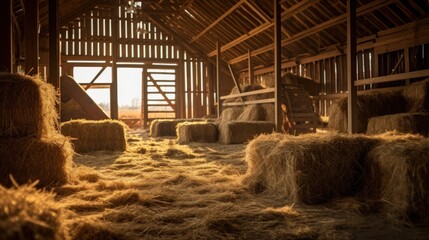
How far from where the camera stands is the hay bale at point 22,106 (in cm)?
339

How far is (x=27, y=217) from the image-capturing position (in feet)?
4.04

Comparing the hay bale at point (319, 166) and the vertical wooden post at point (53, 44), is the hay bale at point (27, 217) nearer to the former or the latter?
the hay bale at point (319, 166)

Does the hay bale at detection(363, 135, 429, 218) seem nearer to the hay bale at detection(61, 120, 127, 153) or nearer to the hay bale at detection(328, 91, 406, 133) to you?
the hay bale at detection(328, 91, 406, 133)

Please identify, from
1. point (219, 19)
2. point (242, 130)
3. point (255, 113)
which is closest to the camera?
point (242, 130)

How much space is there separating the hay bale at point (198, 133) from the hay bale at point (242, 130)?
2.03 ft

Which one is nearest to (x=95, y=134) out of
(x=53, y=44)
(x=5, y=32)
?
(x=53, y=44)

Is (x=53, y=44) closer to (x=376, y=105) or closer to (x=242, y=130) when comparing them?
(x=242, y=130)

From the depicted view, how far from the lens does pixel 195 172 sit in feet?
15.1

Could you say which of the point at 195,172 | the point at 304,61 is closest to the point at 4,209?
the point at 195,172

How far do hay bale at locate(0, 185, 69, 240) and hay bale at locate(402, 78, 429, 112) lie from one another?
6.72 meters

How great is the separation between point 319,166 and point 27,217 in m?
2.29

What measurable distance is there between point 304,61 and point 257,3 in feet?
10.1

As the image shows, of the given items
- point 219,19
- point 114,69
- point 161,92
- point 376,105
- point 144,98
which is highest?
point 219,19

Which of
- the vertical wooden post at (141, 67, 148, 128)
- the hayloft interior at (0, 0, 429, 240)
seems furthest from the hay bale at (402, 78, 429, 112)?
the vertical wooden post at (141, 67, 148, 128)
